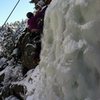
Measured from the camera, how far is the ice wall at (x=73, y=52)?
406 cm

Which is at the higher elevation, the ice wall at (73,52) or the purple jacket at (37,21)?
the ice wall at (73,52)

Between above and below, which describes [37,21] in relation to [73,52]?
below

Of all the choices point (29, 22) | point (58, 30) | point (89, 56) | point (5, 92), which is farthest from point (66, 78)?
point (5, 92)

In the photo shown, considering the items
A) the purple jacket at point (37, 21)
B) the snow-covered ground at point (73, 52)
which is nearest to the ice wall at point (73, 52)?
the snow-covered ground at point (73, 52)

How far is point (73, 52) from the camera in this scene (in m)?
4.44

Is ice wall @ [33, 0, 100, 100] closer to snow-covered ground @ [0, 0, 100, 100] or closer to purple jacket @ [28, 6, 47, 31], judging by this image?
snow-covered ground @ [0, 0, 100, 100]

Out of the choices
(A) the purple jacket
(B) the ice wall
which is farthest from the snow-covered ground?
(A) the purple jacket

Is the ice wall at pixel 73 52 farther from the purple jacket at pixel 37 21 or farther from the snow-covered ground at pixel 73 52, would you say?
the purple jacket at pixel 37 21

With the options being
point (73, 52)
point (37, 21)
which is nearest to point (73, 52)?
point (73, 52)

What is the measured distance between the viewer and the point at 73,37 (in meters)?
4.59

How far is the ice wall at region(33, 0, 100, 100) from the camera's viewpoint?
406 centimetres

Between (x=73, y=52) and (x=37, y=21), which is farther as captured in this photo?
(x=37, y=21)

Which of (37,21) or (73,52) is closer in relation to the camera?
(73,52)

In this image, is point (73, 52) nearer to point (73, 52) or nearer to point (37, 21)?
point (73, 52)
